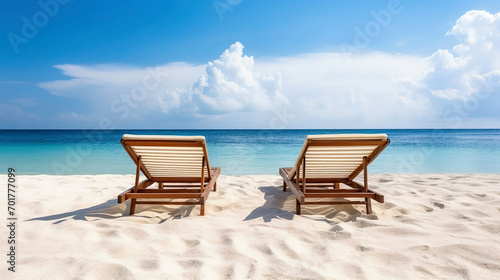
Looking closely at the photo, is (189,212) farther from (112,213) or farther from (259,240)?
(259,240)

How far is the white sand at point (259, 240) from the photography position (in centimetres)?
216

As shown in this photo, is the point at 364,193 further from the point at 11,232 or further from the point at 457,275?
the point at 11,232

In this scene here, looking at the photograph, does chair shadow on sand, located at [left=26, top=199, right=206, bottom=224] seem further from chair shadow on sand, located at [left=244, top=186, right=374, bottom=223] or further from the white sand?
chair shadow on sand, located at [left=244, top=186, right=374, bottom=223]

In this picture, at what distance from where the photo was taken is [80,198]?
15.4 feet

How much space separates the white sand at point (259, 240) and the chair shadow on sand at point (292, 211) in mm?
14

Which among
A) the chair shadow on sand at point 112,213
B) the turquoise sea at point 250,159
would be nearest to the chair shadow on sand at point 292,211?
the chair shadow on sand at point 112,213

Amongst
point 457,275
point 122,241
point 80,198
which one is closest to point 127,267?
point 122,241

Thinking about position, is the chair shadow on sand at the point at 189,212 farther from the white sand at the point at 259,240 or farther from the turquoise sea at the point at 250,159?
the turquoise sea at the point at 250,159

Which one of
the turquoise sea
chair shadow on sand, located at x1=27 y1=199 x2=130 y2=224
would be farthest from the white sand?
Result: the turquoise sea

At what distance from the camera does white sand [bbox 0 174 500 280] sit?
7.10 feet

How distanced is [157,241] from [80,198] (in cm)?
271

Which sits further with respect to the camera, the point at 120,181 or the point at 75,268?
the point at 120,181

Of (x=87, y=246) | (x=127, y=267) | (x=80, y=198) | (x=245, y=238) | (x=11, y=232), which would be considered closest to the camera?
(x=127, y=267)

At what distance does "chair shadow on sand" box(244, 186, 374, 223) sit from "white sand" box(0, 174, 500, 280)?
0.01 m
